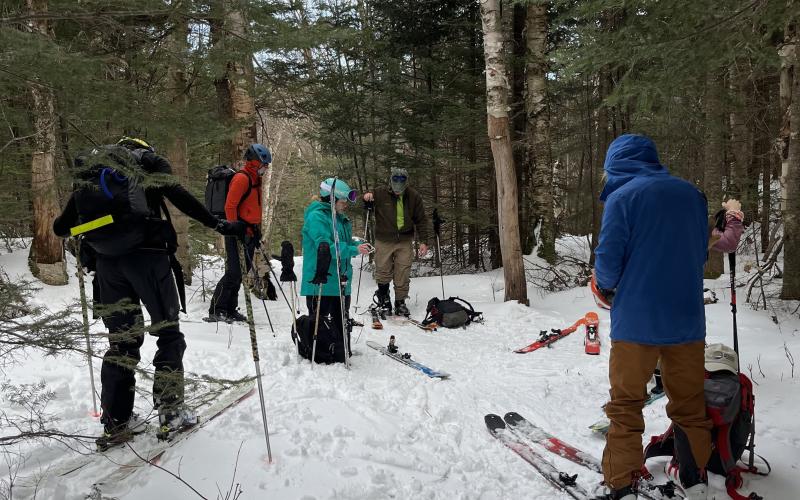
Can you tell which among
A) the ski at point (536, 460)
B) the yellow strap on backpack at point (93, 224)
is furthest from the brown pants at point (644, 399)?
the yellow strap on backpack at point (93, 224)

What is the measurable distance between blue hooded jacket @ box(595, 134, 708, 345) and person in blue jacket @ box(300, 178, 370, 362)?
3.10 meters

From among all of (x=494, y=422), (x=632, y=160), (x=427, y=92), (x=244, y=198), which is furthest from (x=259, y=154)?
(x=427, y=92)

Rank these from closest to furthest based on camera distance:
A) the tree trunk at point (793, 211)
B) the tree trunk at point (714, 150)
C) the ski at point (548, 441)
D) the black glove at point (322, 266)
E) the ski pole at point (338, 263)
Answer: the ski at point (548, 441) < the black glove at point (322, 266) < the ski pole at point (338, 263) < the tree trunk at point (793, 211) < the tree trunk at point (714, 150)

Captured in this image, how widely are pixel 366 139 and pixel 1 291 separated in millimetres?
12578

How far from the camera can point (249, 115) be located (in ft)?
28.3

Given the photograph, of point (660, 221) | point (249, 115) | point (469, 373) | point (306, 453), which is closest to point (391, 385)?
point (469, 373)

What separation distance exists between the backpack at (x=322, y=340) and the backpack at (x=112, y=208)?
2404mm

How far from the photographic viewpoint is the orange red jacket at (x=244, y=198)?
21.3 ft

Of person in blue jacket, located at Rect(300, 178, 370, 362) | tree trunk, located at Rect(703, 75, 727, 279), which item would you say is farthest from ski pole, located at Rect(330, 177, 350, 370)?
tree trunk, located at Rect(703, 75, 727, 279)

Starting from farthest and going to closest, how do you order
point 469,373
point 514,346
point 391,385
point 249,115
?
point 249,115 < point 514,346 < point 469,373 < point 391,385

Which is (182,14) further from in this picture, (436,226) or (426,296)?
(426,296)

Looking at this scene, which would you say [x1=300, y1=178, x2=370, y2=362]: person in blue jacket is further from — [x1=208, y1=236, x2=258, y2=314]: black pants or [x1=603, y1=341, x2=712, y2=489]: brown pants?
[x1=603, y1=341, x2=712, y2=489]: brown pants

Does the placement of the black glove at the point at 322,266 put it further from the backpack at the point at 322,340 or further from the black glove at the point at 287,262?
the backpack at the point at 322,340

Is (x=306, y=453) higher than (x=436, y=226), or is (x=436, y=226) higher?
(x=436, y=226)
